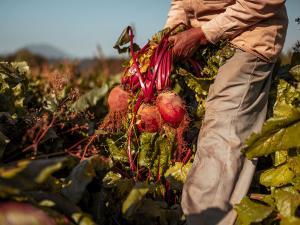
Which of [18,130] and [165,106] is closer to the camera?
[165,106]

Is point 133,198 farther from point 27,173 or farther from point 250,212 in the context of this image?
point 250,212

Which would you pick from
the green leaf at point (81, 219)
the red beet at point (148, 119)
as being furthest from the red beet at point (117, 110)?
the green leaf at point (81, 219)

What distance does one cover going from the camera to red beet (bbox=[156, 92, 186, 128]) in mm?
3129

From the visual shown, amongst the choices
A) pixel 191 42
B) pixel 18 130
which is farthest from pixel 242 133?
pixel 18 130

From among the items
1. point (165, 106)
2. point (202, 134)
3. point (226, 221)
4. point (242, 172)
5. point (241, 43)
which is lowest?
point (226, 221)

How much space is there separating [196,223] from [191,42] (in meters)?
1.34

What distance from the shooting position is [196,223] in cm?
271

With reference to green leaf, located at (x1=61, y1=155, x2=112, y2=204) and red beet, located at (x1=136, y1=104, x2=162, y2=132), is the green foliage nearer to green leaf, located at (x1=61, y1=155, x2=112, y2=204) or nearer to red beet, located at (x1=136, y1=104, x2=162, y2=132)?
red beet, located at (x1=136, y1=104, x2=162, y2=132)

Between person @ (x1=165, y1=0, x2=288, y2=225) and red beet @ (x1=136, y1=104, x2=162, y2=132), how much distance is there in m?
0.38

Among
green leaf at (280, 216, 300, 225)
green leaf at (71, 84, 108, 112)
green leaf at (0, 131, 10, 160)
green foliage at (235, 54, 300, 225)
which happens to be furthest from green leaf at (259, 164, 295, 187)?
green leaf at (71, 84, 108, 112)

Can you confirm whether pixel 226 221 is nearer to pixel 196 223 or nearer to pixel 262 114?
pixel 196 223

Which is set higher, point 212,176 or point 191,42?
point 191,42

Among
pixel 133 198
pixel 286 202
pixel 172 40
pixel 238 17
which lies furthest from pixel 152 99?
pixel 286 202

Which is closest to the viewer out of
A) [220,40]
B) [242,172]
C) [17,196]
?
[17,196]
